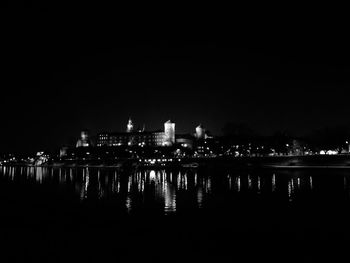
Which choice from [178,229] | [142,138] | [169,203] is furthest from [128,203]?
[142,138]

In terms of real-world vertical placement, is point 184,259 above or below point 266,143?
below

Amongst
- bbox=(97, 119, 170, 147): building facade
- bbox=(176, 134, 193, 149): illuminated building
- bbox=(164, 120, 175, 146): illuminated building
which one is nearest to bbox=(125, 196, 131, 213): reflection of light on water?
bbox=(176, 134, 193, 149): illuminated building

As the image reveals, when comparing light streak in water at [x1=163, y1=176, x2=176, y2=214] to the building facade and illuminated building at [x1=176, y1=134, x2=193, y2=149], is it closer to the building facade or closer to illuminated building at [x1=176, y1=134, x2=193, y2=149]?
illuminated building at [x1=176, y1=134, x2=193, y2=149]

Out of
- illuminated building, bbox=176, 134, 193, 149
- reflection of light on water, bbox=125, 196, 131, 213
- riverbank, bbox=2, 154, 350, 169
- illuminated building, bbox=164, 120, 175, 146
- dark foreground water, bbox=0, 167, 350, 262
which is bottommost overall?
dark foreground water, bbox=0, 167, 350, 262

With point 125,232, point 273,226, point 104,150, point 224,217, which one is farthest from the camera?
point 104,150

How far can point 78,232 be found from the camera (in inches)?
655

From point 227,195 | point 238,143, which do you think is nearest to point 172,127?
point 238,143

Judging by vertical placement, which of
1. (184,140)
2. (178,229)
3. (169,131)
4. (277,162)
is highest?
(169,131)

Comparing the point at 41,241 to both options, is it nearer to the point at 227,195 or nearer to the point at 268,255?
the point at 268,255

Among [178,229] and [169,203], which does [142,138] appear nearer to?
[169,203]

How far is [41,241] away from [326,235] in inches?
446

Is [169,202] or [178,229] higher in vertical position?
[169,202]

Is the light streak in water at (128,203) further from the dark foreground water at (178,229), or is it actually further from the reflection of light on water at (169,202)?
the reflection of light on water at (169,202)

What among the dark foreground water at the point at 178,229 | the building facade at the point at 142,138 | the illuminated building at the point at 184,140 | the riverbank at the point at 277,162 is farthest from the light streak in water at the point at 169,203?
the building facade at the point at 142,138
